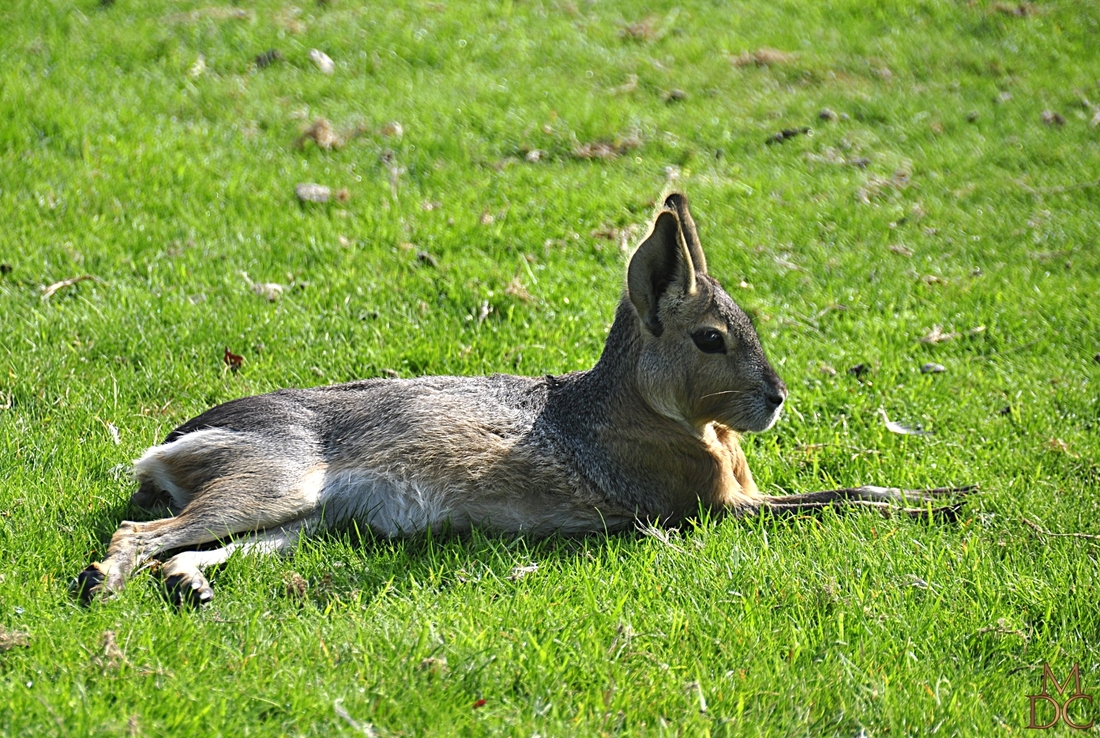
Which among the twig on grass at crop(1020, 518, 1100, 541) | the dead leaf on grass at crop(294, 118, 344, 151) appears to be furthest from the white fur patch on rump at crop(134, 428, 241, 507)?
the dead leaf on grass at crop(294, 118, 344, 151)

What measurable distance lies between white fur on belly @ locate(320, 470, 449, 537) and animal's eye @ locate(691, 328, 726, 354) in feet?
3.68

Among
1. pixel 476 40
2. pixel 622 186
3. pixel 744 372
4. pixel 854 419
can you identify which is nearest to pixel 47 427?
pixel 744 372

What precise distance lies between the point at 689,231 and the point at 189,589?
2334 mm

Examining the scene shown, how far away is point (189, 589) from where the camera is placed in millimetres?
3320

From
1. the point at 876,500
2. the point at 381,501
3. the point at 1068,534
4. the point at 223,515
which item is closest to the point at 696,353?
the point at 876,500

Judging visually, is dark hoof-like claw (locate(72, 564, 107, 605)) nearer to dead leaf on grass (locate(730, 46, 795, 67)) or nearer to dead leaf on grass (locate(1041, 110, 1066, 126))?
dead leaf on grass (locate(730, 46, 795, 67))

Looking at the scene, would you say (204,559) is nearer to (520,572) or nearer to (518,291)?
(520,572)

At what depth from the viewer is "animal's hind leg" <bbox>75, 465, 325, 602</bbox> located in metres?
3.53

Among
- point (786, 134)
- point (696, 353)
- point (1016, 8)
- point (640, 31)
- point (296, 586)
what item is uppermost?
point (1016, 8)

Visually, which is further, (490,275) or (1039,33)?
(1039,33)

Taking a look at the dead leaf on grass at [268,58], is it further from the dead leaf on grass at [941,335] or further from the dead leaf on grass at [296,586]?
the dead leaf on grass at [296,586]

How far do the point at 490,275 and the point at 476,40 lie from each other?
3.77 m

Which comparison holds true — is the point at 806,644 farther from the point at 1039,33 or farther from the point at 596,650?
the point at 1039,33

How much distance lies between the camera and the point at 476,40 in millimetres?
9031
